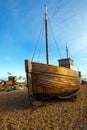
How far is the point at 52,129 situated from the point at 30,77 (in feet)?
17.3

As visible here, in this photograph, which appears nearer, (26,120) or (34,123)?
(34,123)

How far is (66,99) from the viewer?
46.0 ft

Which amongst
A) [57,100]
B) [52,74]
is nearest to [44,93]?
[52,74]

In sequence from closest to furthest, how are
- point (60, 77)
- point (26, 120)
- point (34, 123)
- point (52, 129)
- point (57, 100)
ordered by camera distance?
point (52, 129) < point (34, 123) < point (26, 120) < point (60, 77) < point (57, 100)

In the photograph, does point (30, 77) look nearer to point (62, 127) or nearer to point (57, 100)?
point (57, 100)

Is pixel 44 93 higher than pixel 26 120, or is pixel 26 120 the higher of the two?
pixel 44 93

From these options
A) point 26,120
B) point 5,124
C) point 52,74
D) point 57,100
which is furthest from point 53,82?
point 5,124

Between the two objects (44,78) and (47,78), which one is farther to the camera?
(47,78)

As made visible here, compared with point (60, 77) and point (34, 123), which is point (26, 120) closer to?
point (34, 123)

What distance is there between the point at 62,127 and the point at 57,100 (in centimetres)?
701

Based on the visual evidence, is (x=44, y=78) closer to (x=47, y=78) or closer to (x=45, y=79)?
(x=45, y=79)

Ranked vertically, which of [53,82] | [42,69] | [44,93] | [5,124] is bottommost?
[5,124]

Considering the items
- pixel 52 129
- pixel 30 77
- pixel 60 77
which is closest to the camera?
pixel 52 129

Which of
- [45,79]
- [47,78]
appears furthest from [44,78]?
[47,78]
